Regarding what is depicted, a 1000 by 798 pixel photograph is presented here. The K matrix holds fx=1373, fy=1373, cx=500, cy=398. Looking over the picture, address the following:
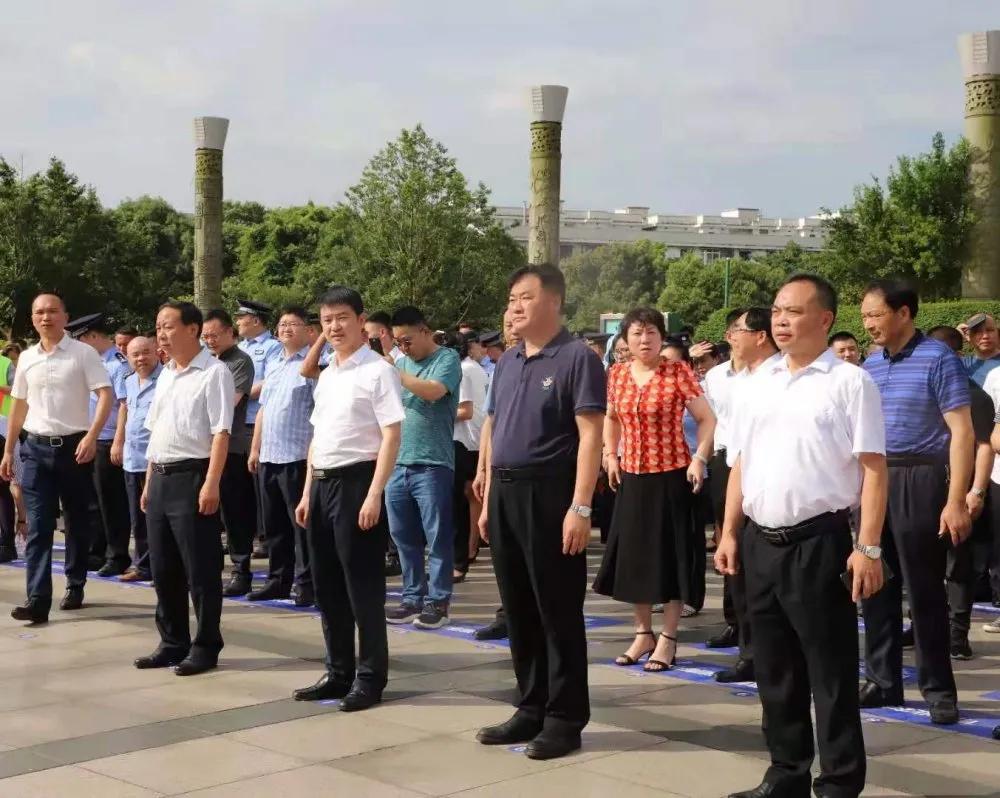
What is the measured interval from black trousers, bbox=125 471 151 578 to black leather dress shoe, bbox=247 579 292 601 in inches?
48.5

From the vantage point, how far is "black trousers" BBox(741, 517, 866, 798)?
15.7ft

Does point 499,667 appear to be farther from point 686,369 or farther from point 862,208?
point 862,208

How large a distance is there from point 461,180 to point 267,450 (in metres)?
37.3

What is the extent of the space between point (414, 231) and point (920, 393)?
40.5 meters

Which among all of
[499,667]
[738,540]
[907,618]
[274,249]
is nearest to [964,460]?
[738,540]

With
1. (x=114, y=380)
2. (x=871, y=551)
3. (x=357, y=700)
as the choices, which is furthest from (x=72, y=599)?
(x=871, y=551)

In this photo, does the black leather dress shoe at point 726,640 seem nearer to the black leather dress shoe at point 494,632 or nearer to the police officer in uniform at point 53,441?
the black leather dress shoe at point 494,632

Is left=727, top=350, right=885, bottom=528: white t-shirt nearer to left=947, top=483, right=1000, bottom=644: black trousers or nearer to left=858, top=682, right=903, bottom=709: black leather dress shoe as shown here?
left=858, top=682, right=903, bottom=709: black leather dress shoe

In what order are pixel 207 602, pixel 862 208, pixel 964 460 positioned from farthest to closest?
pixel 862 208 < pixel 207 602 < pixel 964 460

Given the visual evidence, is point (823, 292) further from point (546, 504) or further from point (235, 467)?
point (235, 467)

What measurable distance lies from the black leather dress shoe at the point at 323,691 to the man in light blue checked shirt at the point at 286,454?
267cm

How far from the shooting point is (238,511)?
10.4 metres

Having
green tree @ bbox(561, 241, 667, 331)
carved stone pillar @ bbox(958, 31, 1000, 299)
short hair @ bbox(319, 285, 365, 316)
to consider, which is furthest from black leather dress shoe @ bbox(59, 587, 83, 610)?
green tree @ bbox(561, 241, 667, 331)

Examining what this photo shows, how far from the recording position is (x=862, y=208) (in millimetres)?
42938
